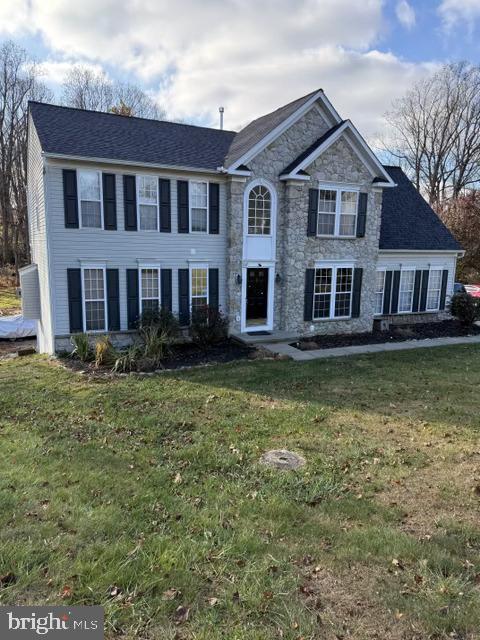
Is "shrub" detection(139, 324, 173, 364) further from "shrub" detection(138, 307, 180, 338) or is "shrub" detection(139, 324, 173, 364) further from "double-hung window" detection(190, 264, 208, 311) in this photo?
"double-hung window" detection(190, 264, 208, 311)

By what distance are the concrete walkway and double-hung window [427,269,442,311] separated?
325cm

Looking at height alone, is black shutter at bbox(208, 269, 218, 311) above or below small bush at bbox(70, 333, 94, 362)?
above

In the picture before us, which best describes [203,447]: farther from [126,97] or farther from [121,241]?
[126,97]

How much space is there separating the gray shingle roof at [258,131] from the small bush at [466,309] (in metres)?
10.1

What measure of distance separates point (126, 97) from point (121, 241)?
114 feet

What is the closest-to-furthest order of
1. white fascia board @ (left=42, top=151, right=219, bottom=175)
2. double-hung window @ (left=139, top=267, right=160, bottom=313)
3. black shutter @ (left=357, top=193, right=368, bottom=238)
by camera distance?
white fascia board @ (left=42, top=151, right=219, bottom=175)
double-hung window @ (left=139, top=267, right=160, bottom=313)
black shutter @ (left=357, top=193, right=368, bottom=238)

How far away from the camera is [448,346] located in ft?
47.7

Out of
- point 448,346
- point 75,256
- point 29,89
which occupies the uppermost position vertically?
point 29,89

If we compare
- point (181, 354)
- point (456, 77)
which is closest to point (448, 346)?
point (181, 354)

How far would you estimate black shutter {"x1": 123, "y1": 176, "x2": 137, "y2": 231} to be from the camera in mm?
12672

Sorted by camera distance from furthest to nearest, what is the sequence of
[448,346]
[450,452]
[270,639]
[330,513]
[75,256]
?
1. [448,346]
2. [75,256]
3. [450,452]
4. [330,513]
5. [270,639]

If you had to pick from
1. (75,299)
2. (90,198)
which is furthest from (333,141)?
(75,299)

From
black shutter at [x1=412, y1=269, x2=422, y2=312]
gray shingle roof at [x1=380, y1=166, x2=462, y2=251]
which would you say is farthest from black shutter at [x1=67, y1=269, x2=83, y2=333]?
black shutter at [x1=412, y1=269, x2=422, y2=312]

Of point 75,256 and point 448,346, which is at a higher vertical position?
point 75,256
